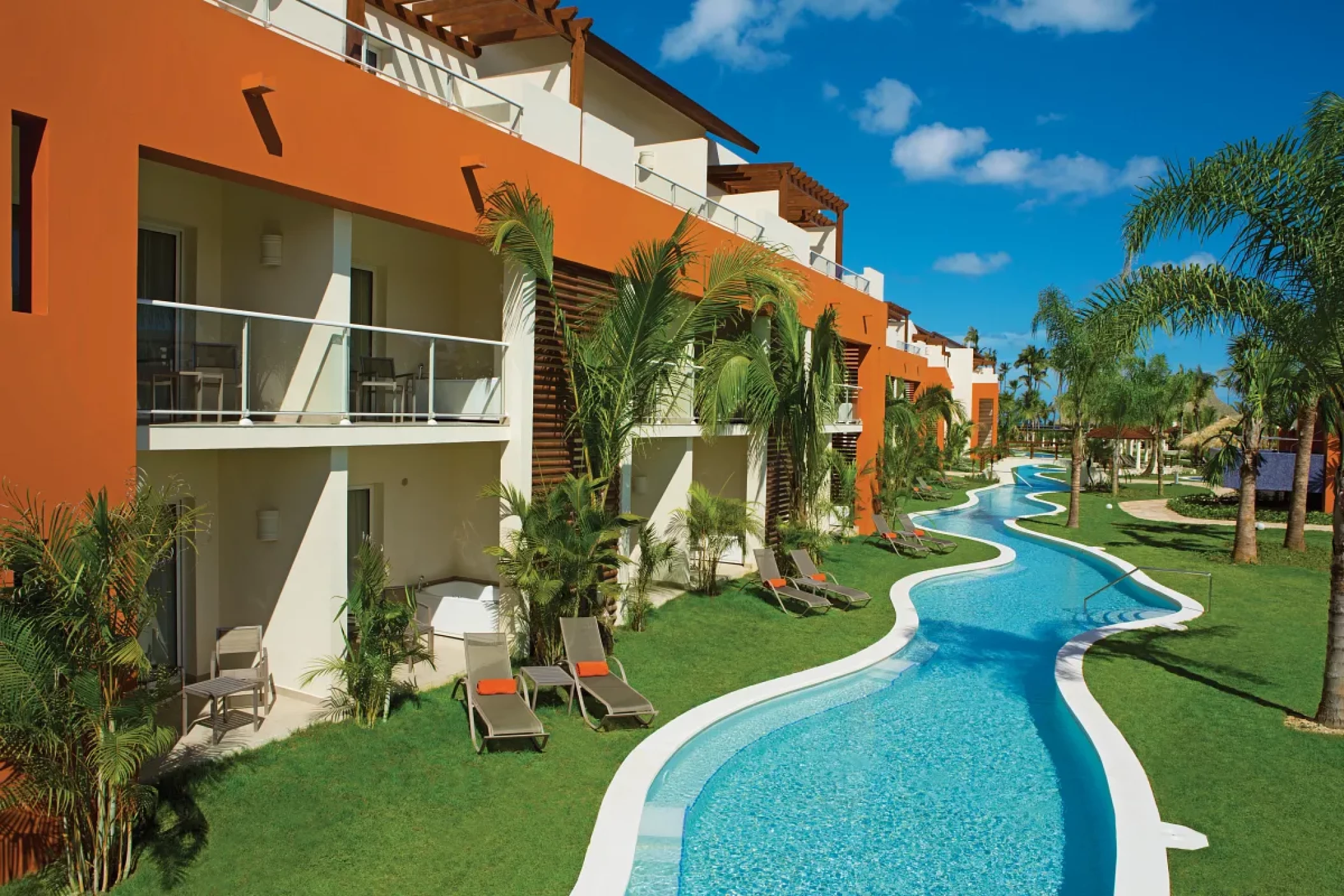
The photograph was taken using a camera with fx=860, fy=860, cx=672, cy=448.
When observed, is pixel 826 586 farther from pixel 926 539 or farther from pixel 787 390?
pixel 926 539

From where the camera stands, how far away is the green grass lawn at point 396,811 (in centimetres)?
618

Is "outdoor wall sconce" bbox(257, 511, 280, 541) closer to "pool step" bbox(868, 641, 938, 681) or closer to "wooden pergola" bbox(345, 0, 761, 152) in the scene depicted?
"wooden pergola" bbox(345, 0, 761, 152)

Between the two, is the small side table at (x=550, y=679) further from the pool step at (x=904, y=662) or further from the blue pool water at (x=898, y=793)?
the pool step at (x=904, y=662)

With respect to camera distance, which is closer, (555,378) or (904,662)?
(555,378)

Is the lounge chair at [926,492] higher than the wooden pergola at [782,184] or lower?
lower

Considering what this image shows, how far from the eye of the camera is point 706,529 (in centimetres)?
1520

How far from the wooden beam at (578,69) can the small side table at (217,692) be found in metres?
8.82

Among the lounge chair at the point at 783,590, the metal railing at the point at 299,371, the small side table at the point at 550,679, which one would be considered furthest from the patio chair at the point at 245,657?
the lounge chair at the point at 783,590

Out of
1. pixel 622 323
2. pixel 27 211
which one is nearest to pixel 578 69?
pixel 622 323

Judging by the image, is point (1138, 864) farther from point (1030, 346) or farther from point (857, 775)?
point (1030, 346)

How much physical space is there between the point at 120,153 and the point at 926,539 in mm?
18810

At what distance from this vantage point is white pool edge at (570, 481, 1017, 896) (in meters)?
6.39

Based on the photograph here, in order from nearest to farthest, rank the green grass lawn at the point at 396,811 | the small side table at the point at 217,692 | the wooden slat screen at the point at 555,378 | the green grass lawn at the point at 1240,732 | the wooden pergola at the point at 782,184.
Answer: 1. the green grass lawn at the point at 396,811
2. the green grass lawn at the point at 1240,732
3. the small side table at the point at 217,692
4. the wooden slat screen at the point at 555,378
5. the wooden pergola at the point at 782,184

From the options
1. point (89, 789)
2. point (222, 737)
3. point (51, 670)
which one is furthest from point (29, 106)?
point (222, 737)
